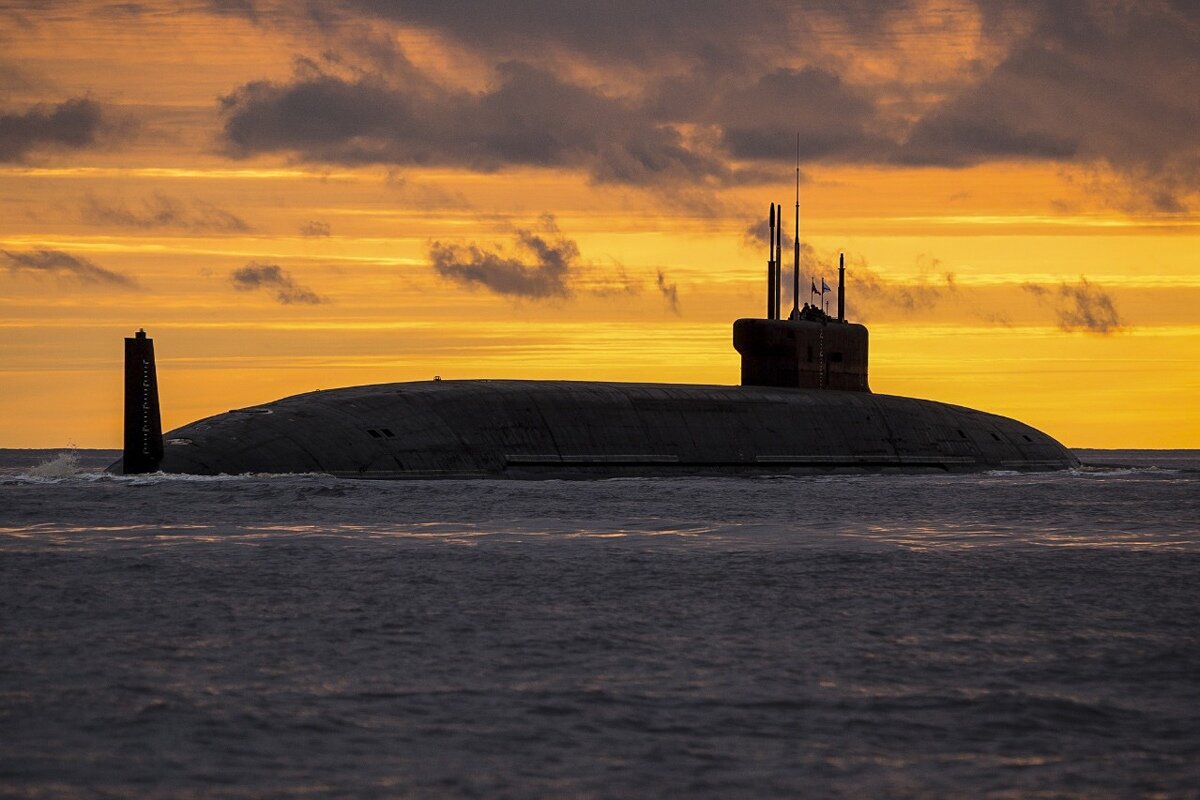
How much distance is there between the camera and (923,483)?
2213 inches

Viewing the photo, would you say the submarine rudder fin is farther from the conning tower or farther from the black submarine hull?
the conning tower

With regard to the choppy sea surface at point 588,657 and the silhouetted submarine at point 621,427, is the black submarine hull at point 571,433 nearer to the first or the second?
the silhouetted submarine at point 621,427

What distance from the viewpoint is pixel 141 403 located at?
4241cm

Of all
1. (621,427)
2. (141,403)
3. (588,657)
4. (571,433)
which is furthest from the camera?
(621,427)

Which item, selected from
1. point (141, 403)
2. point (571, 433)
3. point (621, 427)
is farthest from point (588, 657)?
point (621, 427)

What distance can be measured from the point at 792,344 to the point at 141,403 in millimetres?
30905

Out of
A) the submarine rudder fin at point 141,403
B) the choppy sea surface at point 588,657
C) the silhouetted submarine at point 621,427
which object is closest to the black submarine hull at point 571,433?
the silhouetted submarine at point 621,427

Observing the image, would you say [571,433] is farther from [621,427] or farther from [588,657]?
[588,657]

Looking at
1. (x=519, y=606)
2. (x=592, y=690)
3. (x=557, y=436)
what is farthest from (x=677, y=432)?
(x=592, y=690)

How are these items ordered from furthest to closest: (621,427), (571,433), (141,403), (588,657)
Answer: (621,427) → (571,433) → (141,403) → (588,657)

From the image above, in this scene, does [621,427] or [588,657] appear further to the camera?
[621,427]

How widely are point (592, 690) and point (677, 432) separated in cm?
3925

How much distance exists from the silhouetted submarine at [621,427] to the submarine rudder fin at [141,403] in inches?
1.6

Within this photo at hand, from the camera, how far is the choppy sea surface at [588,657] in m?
12.9
